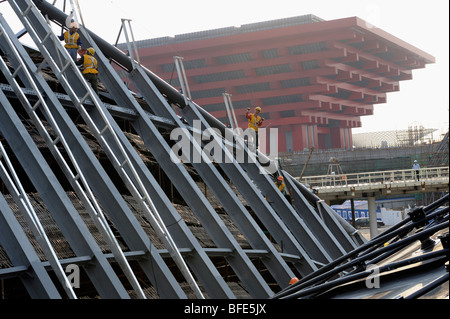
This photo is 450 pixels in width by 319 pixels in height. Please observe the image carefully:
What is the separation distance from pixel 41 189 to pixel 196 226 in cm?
452

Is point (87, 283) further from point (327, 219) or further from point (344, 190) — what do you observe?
point (344, 190)

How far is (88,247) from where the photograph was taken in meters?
7.18

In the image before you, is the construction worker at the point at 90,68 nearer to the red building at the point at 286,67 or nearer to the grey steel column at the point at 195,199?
the grey steel column at the point at 195,199

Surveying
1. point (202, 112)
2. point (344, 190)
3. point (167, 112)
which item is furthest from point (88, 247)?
point (344, 190)

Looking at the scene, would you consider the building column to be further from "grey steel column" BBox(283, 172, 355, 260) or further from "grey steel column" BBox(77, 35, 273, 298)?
"grey steel column" BBox(77, 35, 273, 298)

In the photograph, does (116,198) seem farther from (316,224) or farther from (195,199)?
(316,224)

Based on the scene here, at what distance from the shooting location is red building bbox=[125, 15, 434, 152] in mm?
75938

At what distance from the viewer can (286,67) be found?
78.6m

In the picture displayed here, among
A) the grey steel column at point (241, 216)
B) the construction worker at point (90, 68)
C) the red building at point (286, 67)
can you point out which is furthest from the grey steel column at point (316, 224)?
the red building at point (286, 67)

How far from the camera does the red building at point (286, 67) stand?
75938 mm

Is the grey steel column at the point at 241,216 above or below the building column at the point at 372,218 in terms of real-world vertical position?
above

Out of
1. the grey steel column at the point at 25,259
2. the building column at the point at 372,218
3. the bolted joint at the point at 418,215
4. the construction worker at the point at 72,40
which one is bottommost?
the building column at the point at 372,218

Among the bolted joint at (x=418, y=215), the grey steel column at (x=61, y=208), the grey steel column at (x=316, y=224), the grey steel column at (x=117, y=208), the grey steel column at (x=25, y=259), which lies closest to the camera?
the bolted joint at (x=418, y=215)

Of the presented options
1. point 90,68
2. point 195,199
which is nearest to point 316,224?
point 195,199
